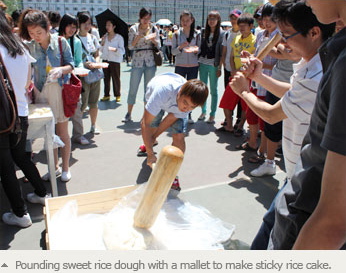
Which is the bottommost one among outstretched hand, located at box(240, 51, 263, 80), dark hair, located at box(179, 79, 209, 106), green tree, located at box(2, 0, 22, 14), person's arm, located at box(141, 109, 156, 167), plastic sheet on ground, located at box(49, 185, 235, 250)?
plastic sheet on ground, located at box(49, 185, 235, 250)

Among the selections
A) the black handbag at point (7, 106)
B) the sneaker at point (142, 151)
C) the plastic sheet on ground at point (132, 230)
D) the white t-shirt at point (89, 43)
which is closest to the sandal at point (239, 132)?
the sneaker at point (142, 151)

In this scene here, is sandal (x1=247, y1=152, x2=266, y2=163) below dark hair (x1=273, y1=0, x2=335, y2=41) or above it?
below

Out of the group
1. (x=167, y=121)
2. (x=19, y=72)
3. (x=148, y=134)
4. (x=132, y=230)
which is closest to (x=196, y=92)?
(x=167, y=121)

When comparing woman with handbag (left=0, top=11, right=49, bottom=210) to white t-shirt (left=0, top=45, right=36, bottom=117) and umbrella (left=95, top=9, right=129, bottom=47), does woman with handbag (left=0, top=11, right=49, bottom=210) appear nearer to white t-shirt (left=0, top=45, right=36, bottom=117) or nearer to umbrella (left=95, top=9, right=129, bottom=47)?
white t-shirt (left=0, top=45, right=36, bottom=117)

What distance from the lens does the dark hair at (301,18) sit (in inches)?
62.8

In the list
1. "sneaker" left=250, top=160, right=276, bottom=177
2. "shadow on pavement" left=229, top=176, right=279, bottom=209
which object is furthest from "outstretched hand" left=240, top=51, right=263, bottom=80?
"sneaker" left=250, top=160, right=276, bottom=177

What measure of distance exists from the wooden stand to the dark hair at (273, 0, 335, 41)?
95 cm

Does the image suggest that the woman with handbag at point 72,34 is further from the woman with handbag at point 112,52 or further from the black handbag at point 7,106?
the woman with handbag at point 112,52

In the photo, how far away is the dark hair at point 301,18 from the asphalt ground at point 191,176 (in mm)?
1654

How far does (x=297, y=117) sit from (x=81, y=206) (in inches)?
74.4

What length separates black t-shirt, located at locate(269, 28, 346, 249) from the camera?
2.36ft

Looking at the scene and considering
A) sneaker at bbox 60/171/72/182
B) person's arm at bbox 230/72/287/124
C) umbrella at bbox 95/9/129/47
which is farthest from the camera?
umbrella at bbox 95/9/129/47

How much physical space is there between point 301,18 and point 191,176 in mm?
2434

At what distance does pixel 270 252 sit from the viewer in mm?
1023
